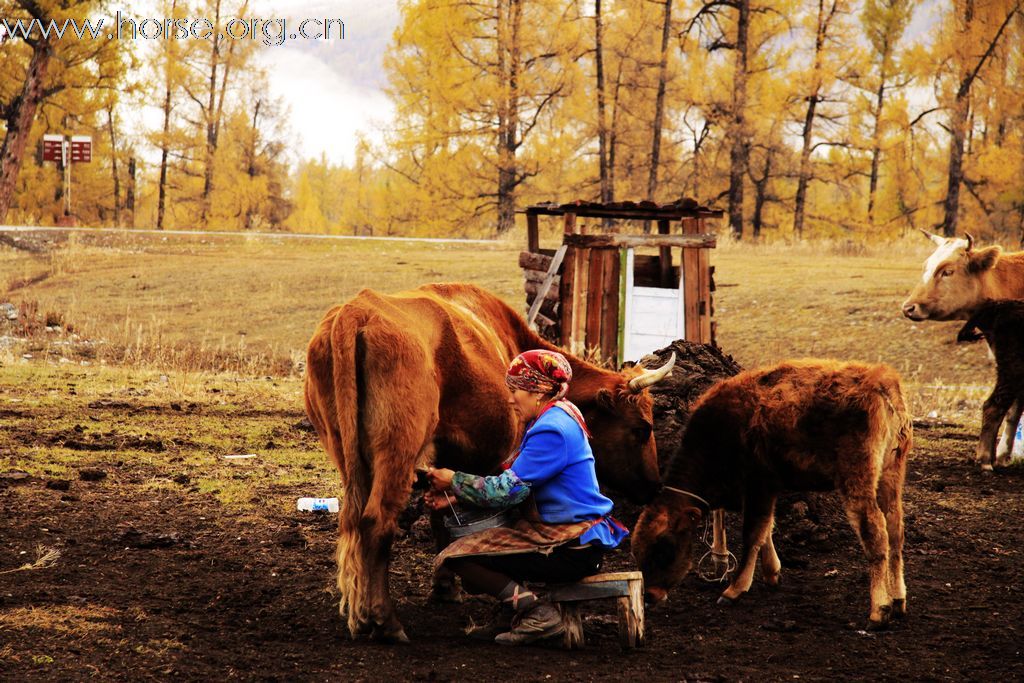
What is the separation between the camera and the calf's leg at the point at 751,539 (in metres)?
5.95

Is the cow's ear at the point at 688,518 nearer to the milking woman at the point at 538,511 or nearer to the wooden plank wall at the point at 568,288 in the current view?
the milking woman at the point at 538,511

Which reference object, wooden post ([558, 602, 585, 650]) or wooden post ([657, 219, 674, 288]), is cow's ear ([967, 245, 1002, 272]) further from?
wooden post ([558, 602, 585, 650])

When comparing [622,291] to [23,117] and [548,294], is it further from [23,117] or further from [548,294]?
[23,117]

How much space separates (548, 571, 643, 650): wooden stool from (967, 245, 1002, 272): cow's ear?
24.7 ft

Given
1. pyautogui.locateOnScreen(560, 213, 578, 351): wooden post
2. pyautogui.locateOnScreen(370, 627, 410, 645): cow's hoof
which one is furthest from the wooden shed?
pyautogui.locateOnScreen(370, 627, 410, 645): cow's hoof

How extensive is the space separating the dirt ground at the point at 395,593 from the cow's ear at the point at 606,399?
3.72 feet

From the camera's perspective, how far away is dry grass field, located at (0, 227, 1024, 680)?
4820 mm

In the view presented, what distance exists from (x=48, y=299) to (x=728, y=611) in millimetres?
19457

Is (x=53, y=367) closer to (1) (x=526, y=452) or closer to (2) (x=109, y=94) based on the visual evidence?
(1) (x=526, y=452)

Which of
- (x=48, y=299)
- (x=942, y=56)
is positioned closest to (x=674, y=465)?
(x=48, y=299)

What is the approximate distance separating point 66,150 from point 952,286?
1293 inches

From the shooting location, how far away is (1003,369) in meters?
9.64

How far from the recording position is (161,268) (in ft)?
86.5

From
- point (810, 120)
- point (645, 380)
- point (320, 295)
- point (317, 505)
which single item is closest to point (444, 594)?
point (645, 380)
